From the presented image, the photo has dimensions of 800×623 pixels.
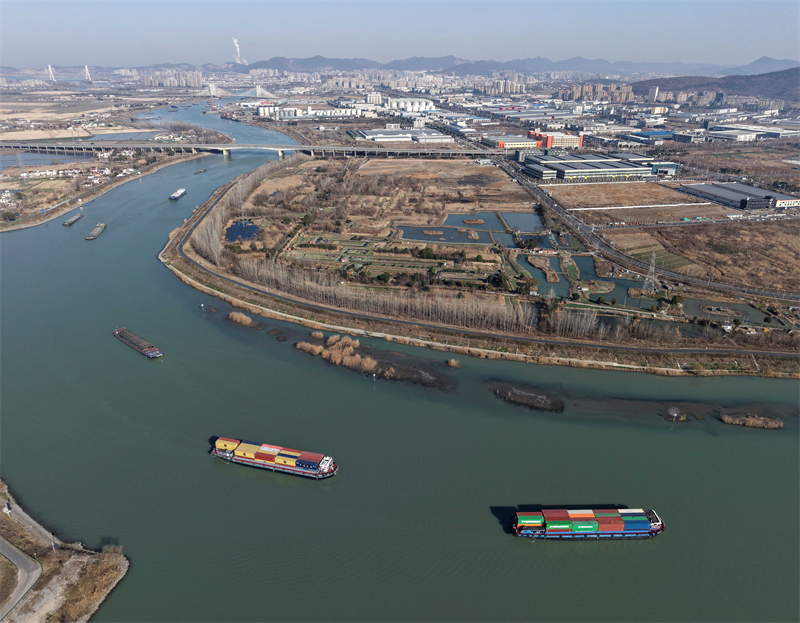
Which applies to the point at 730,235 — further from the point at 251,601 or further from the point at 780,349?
the point at 251,601

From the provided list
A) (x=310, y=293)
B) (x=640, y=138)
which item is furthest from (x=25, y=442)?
(x=640, y=138)

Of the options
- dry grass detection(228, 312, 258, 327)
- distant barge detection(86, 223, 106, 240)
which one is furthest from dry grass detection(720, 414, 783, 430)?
distant barge detection(86, 223, 106, 240)

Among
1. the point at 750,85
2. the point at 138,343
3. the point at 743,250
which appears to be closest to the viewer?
the point at 138,343

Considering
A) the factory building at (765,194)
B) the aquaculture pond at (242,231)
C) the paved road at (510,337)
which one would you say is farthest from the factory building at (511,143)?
the paved road at (510,337)

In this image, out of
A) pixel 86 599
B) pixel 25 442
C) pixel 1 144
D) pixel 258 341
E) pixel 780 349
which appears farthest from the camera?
pixel 1 144

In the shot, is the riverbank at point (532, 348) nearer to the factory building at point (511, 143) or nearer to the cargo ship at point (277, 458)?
the cargo ship at point (277, 458)

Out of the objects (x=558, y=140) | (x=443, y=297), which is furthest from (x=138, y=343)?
(x=558, y=140)

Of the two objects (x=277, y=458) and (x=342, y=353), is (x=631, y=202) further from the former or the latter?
(x=277, y=458)
